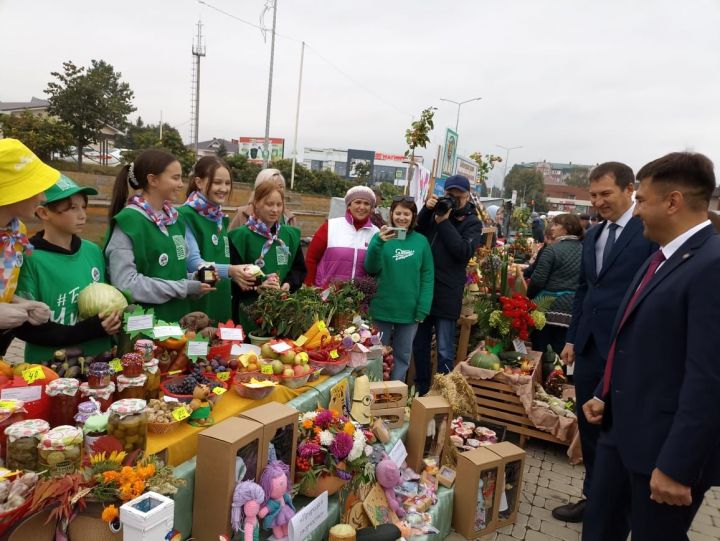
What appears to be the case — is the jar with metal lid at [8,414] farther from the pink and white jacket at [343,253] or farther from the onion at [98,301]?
the pink and white jacket at [343,253]

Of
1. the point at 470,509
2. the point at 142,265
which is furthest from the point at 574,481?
the point at 142,265

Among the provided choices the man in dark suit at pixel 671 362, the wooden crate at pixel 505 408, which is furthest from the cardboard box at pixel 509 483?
the wooden crate at pixel 505 408

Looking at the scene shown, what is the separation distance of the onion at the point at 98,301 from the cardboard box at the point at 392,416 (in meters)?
1.59

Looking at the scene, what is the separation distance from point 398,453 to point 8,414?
1.85 metres

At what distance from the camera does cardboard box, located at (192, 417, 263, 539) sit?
1644mm

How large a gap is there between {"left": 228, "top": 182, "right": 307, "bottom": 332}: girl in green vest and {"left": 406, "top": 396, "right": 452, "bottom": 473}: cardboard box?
119cm

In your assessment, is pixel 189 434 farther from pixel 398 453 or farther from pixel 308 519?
pixel 398 453

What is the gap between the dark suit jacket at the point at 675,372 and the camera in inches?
62.4

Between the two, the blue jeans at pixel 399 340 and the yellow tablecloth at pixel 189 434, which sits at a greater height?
the yellow tablecloth at pixel 189 434

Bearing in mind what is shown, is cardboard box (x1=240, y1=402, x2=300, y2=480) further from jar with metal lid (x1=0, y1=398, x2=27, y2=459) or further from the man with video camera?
the man with video camera

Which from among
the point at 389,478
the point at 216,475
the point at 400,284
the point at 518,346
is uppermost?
the point at 400,284

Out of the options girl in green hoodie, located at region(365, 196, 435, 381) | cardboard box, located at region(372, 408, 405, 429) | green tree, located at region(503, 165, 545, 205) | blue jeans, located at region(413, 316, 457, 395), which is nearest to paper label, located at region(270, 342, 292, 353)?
cardboard box, located at region(372, 408, 405, 429)

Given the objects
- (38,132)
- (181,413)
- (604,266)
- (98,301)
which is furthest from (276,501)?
(38,132)

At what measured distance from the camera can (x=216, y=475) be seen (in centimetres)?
166
